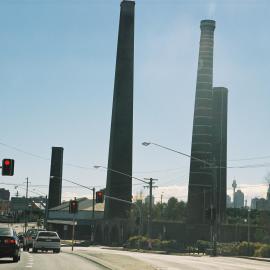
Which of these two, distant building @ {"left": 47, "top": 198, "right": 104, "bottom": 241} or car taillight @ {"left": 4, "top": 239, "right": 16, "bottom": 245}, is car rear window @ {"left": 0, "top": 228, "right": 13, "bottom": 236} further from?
distant building @ {"left": 47, "top": 198, "right": 104, "bottom": 241}

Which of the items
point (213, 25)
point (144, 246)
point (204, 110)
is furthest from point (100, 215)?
point (144, 246)

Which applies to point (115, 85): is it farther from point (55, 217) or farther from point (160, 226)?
point (55, 217)

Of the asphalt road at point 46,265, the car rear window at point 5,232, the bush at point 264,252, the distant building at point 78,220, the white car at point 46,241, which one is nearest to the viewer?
the asphalt road at point 46,265

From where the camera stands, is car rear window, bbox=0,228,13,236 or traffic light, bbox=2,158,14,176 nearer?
car rear window, bbox=0,228,13,236

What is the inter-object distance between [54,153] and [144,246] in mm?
87447

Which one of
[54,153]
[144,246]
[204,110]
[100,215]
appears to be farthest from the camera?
[54,153]

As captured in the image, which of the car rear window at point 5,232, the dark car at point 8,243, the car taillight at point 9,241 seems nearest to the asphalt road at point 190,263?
the dark car at point 8,243

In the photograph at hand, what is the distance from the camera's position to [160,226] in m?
111

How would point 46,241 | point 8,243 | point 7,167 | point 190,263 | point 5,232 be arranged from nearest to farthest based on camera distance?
point 8,243 → point 5,232 → point 190,263 → point 7,167 → point 46,241

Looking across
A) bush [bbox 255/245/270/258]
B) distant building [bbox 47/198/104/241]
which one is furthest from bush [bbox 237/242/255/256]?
distant building [bbox 47/198/104/241]

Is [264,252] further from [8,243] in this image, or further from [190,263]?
[8,243]

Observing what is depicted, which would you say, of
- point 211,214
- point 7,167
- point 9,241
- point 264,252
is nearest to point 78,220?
point 211,214

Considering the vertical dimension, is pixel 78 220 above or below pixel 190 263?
Result: above

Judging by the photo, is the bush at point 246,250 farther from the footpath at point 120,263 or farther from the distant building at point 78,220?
the distant building at point 78,220
